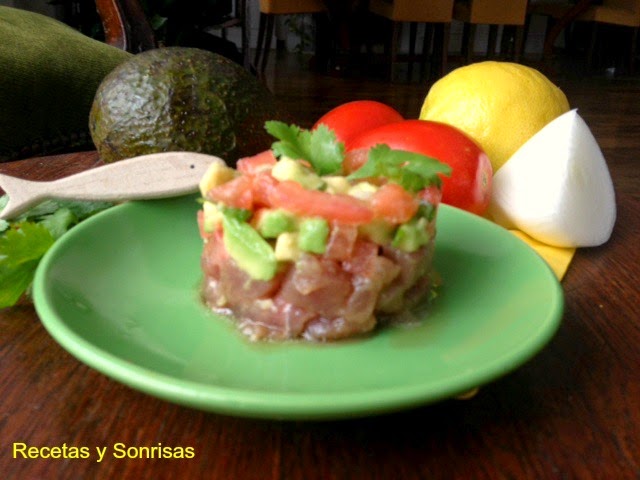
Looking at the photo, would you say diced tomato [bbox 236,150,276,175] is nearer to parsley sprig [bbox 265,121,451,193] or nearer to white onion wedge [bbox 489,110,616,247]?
parsley sprig [bbox 265,121,451,193]

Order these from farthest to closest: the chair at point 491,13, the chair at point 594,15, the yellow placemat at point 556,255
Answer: the chair at point 594,15 < the chair at point 491,13 < the yellow placemat at point 556,255

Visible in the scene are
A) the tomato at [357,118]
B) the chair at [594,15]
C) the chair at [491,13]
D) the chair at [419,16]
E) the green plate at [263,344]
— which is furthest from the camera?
the chair at [594,15]

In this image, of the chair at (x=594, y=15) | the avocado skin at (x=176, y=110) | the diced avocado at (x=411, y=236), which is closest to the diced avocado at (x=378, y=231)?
the diced avocado at (x=411, y=236)

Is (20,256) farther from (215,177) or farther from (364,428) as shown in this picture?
(364,428)

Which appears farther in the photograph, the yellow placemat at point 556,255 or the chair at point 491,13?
the chair at point 491,13

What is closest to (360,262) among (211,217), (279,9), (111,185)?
(211,217)

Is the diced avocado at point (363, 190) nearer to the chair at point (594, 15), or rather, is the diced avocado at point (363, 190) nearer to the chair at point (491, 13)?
the chair at point (491, 13)
